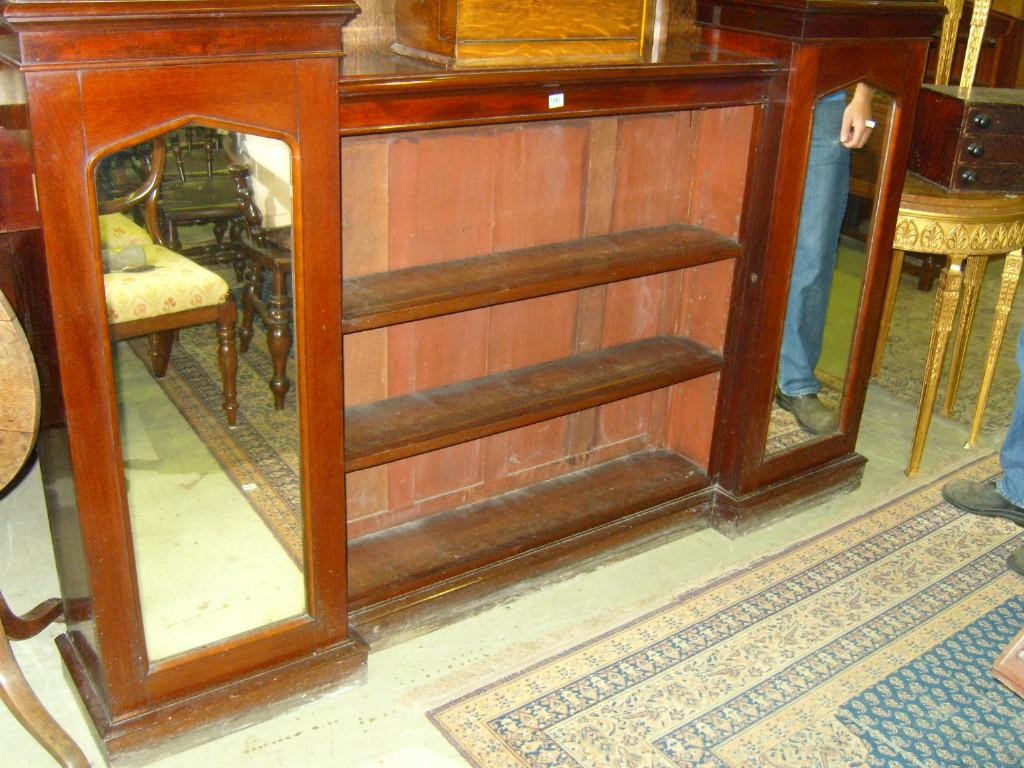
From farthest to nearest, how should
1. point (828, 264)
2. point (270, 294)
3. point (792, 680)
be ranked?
point (828, 264), point (792, 680), point (270, 294)

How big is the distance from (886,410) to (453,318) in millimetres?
1877

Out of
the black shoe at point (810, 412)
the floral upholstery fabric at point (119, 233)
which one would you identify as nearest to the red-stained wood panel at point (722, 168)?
the black shoe at point (810, 412)

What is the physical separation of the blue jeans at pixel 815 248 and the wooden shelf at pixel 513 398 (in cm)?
25

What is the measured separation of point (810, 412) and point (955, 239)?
0.63 m

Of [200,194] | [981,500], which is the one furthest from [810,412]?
[200,194]

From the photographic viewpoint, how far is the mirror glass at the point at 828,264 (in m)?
2.58

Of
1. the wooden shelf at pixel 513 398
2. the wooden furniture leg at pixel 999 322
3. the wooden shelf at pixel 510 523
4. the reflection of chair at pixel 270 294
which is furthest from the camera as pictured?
the wooden furniture leg at pixel 999 322

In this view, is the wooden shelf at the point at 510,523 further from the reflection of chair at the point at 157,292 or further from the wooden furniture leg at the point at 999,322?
the wooden furniture leg at the point at 999,322

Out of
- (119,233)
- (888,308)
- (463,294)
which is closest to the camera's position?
(119,233)

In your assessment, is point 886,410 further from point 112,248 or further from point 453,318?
point 112,248

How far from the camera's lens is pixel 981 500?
3006 mm

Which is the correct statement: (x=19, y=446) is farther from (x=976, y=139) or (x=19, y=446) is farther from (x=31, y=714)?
(x=976, y=139)

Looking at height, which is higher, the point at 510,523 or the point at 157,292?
the point at 157,292

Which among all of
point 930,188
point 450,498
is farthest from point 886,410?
point 450,498
